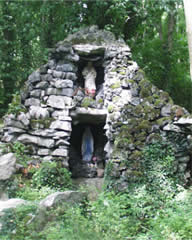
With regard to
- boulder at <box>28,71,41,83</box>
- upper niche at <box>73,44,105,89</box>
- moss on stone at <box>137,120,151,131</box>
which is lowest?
moss on stone at <box>137,120,151,131</box>

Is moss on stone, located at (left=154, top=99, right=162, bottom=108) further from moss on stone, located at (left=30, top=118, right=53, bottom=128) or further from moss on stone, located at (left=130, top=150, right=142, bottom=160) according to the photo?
moss on stone, located at (left=30, top=118, right=53, bottom=128)

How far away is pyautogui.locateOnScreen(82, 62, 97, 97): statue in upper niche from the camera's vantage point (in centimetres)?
877

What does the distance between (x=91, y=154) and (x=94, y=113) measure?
4.93 ft

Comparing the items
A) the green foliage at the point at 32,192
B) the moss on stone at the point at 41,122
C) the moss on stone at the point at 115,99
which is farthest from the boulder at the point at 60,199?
the moss on stone at the point at 115,99

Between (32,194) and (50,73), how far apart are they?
3.79 meters

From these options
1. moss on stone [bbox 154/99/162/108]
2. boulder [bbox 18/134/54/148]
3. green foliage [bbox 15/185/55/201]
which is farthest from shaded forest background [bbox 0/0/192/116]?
green foliage [bbox 15/185/55/201]

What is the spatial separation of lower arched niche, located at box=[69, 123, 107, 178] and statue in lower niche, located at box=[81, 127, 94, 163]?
3 cm

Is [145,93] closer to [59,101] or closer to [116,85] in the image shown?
[116,85]

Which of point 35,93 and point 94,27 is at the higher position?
point 94,27

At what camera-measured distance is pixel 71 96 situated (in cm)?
826

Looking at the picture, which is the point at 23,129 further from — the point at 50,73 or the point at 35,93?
the point at 50,73

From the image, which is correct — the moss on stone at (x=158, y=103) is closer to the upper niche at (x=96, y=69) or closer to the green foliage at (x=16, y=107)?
the upper niche at (x=96, y=69)

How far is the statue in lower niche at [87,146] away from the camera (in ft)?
29.7

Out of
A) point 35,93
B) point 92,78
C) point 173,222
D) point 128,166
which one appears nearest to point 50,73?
point 35,93
